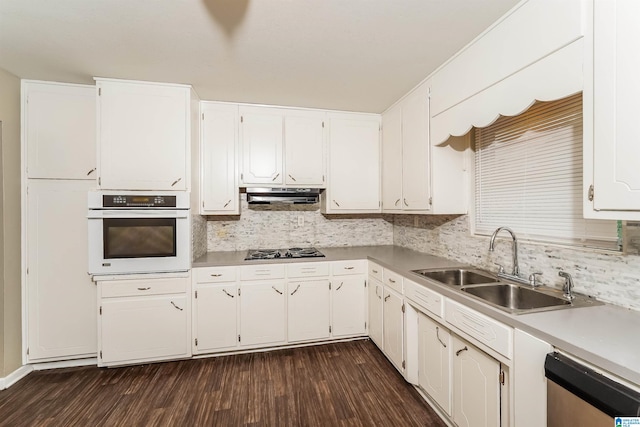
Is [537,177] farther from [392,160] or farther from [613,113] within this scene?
[392,160]

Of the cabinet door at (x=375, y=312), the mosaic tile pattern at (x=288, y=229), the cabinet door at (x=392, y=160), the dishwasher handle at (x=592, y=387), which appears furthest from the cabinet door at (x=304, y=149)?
the dishwasher handle at (x=592, y=387)

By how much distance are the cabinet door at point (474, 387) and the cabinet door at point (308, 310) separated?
1.33m

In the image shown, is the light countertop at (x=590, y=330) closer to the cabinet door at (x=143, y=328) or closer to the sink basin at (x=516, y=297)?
the sink basin at (x=516, y=297)

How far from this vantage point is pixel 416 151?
7.99 ft

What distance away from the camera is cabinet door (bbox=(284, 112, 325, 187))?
2.94m

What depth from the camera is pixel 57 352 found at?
2.36m

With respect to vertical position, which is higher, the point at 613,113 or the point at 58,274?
the point at 613,113

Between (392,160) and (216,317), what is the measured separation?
2324 mm

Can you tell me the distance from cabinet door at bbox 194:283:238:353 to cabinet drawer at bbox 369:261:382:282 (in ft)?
4.32

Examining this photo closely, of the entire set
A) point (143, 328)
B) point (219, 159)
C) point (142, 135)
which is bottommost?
point (143, 328)

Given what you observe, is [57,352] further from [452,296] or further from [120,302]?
[452,296]

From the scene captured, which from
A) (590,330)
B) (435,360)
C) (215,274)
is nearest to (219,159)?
(215,274)

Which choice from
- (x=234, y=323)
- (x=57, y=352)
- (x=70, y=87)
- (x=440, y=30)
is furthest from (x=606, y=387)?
(x=70, y=87)

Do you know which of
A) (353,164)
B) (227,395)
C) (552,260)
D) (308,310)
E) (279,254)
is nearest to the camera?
(552,260)
